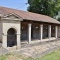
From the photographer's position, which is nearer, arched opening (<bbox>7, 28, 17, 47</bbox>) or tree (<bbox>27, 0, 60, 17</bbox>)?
arched opening (<bbox>7, 28, 17, 47</bbox>)

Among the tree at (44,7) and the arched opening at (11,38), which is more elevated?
the tree at (44,7)

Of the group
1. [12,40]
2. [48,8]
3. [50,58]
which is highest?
[48,8]

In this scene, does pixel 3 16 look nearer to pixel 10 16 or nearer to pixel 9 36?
pixel 10 16

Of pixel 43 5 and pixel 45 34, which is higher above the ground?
pixel 43 5

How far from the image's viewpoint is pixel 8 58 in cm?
1312

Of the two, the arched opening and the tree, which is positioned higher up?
the tree

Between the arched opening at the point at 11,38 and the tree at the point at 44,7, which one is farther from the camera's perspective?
the tree at the point at 44,7

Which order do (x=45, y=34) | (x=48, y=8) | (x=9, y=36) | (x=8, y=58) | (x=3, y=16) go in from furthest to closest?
(x=48, y=8) → (x=45, y=34) → (x=9, y=36) → (x=3, y=16) → (x=8, y=58)

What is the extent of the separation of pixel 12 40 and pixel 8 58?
16.9ft

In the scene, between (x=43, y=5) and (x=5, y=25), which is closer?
(x=5, y=25)

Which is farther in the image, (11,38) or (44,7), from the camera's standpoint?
(44,7)

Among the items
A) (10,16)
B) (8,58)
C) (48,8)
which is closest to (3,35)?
(10,16)

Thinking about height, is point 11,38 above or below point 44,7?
below

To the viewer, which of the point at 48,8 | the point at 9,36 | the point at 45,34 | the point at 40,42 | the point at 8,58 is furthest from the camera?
the point at 48,8
